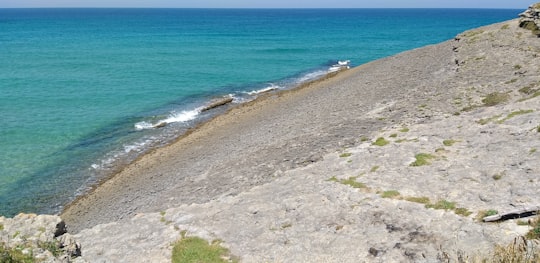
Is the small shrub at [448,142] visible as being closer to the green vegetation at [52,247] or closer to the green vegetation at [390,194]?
the green vegetation at [390,194]

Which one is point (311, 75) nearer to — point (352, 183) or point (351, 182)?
point (351, 182)

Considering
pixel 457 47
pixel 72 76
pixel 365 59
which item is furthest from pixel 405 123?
pixel 365 59

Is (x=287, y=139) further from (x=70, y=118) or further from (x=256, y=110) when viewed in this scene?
(x=70, y=118)

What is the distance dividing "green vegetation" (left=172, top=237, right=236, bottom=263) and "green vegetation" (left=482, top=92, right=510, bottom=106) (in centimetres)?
2212

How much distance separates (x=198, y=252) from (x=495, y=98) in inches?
942

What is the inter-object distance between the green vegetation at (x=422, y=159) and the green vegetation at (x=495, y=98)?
10658 mm

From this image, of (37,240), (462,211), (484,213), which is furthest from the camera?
(462,211)

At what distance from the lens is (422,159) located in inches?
835

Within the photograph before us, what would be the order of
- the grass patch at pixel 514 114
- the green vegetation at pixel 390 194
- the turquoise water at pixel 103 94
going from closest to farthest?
1. the green vegetation at pixel 390 194
2. the grass patch at pixel 514 114
3. the turquoise water at pixel 103 94

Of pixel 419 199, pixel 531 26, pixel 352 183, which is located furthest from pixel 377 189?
pixel 531 26

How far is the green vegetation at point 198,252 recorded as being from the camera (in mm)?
16328

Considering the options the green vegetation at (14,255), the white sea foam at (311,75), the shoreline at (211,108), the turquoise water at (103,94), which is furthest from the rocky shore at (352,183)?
the white sea foam at (311,75)

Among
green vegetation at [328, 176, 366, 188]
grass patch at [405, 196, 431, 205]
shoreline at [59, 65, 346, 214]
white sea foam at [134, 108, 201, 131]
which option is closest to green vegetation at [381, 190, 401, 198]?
grass patch at [405, 196, 431, 205]

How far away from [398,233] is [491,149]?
8.61 meters
